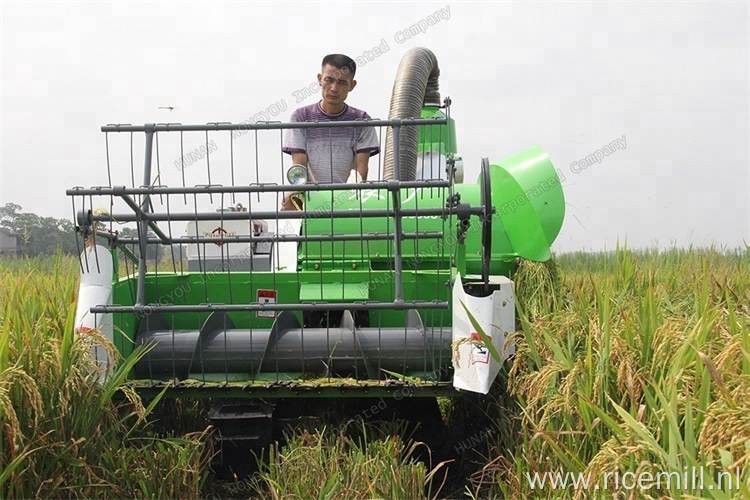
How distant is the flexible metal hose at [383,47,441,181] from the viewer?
230 inches

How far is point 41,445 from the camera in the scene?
2.86 m

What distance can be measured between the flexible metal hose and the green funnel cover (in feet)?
4.59

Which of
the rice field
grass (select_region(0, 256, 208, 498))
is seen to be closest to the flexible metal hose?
the rice field

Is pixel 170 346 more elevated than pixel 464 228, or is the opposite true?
pixel 464 228

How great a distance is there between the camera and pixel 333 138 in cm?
543

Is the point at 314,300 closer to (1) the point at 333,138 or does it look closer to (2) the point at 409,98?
(1) the point at 333,138

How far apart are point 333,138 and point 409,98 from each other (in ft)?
4.42

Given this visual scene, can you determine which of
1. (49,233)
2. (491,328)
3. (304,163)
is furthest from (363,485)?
(49,233)

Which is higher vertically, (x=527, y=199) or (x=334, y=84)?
(x=334, y=84)

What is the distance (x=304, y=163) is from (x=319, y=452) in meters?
2.72

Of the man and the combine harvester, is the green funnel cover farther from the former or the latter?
the man

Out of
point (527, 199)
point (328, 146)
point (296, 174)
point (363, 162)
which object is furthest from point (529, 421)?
point (328, 146)

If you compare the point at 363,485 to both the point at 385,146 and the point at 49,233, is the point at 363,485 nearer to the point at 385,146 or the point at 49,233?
the point at 385,146

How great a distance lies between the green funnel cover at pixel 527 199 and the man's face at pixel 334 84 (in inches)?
62.7
